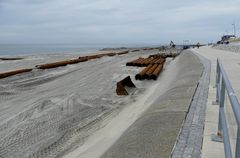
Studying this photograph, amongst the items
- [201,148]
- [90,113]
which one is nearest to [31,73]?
[90,113]

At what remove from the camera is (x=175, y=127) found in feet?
20.7

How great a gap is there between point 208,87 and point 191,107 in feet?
9.84

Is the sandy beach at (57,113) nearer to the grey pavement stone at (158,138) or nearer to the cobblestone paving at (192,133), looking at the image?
the grey pavement stone at (158,138)

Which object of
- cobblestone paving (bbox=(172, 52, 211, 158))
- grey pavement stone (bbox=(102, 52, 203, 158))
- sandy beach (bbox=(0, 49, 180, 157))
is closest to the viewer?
cobblestone paving (bbox=(172, 52, 211, 158))

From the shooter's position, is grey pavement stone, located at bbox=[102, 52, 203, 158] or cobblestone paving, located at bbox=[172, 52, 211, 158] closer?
cobblestone paving, located at bbox=[172, 52, 211, 158]

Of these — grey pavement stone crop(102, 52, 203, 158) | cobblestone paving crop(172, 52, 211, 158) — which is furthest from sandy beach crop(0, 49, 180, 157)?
cobblestone paving crop(172, 52, 211, 158)

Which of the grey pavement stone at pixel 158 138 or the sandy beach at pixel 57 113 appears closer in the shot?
the grey pavement stone at pixel 158 138

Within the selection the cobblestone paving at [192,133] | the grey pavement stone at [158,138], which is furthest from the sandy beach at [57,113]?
the cobblestone paving at [192,133]

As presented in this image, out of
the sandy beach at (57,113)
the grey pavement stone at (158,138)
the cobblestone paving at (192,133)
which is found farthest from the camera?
the sandy beach at (57,113)

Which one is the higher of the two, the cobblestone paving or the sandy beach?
the cobblestone paving

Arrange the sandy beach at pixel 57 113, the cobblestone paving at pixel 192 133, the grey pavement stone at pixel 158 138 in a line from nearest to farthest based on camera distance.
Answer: the cobblestone paving at pixel 192 133
the grey pavement stone at pixel 158 138
the sandy beach at pixel 57 113

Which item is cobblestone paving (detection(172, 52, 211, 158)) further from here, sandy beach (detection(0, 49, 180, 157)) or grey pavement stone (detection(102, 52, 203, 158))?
sandy beach (detection(0, 49, 180, 157))

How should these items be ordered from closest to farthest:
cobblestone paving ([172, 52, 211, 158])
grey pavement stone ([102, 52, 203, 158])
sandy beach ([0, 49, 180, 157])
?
cobblestone paving ([172, 52, 211, 158]) < grey pavement stone ([102, 52, 203, 158]) < sandy beach ([0, 49, 180, 157])

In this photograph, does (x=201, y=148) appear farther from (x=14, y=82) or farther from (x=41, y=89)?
(x=14, y=82)
